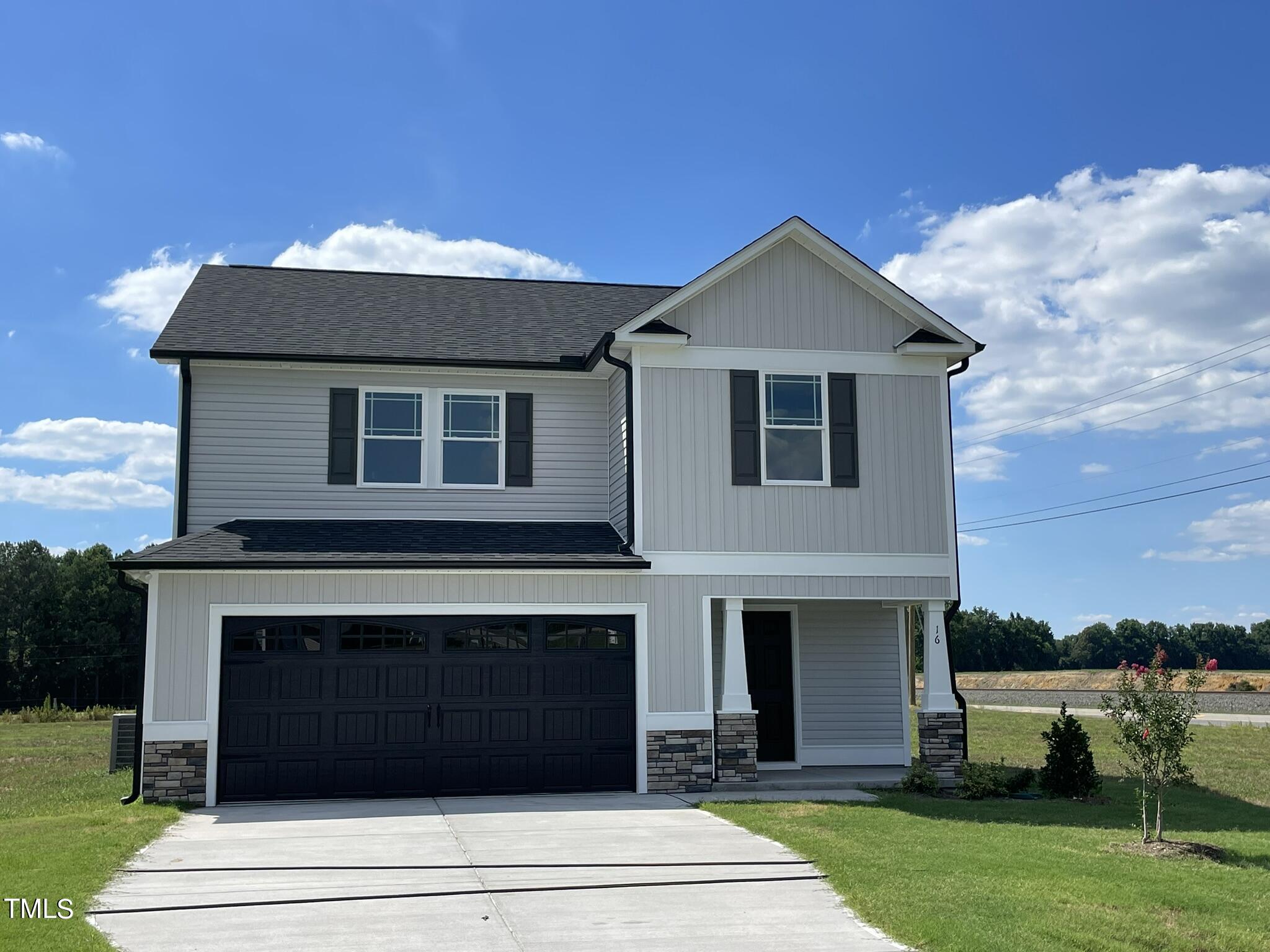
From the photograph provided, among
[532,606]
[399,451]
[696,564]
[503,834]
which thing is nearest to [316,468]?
[399,451]

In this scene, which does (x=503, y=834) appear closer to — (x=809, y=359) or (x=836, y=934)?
(x=836, y=934)

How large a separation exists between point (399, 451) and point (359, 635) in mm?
3054

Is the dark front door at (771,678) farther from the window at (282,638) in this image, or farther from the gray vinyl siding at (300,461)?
the window at (282,638)

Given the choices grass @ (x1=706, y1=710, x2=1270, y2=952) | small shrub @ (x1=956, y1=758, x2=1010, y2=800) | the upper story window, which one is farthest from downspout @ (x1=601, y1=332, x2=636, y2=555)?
small shrub @ (x1=956, y1=758, x2=1010, y2=800)

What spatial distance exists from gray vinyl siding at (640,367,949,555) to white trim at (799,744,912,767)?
371 cm

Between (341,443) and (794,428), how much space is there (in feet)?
20.9

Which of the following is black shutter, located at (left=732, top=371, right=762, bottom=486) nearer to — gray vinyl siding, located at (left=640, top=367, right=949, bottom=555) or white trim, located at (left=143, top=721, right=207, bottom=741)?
gray vinyl siding, located at (left=640, top=367, right=949, bottom=555)

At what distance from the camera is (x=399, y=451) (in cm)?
1694

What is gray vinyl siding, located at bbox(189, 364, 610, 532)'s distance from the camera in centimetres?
1645

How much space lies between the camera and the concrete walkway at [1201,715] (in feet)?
109

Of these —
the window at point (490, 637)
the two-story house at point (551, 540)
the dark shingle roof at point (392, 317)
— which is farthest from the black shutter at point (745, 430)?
the window at point (490, 637)

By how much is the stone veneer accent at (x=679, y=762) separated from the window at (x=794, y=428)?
145 inches

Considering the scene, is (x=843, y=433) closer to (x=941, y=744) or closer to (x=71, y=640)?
(x=941, y=744)

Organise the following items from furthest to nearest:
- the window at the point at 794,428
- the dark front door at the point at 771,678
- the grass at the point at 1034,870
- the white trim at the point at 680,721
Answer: the dark front door at the point at 771,678 → the window at the point at 794,428 → the white trim at the point at 680,721 → the grass at the point at 1034,870
